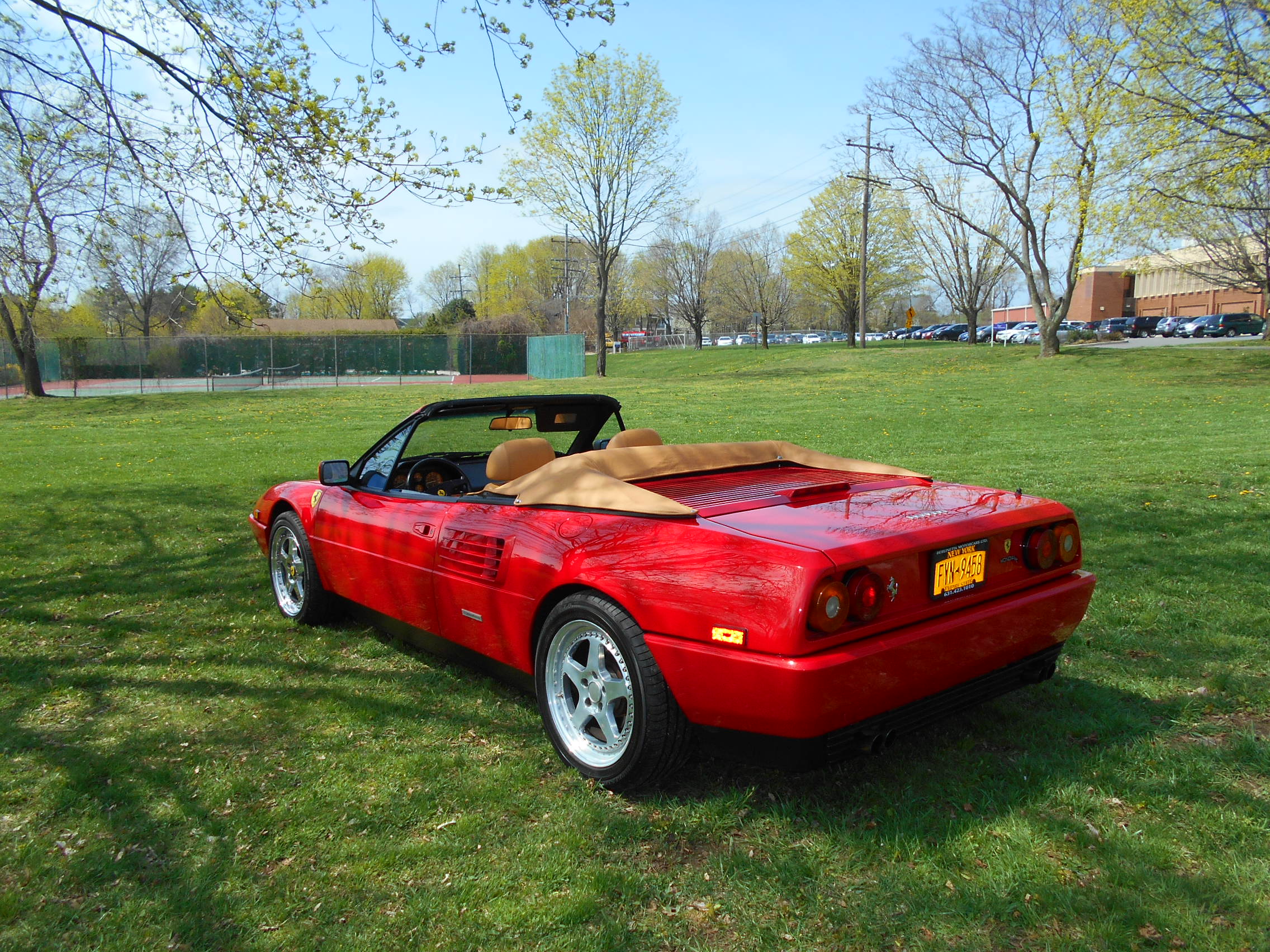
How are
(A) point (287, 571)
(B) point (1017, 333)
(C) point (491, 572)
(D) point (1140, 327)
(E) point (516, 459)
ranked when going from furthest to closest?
(D) point (1140, 327), (B) point (1017, 333), (A) point (287, 571), (E) point (516, 459), (C) point (491, 572)

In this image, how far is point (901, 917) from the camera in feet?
7.75

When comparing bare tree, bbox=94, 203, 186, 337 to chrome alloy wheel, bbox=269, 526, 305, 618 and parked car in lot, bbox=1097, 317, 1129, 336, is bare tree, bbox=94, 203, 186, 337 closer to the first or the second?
chrome alloy wheel, bbox=269, 526, 305, 618

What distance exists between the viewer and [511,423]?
4906mm

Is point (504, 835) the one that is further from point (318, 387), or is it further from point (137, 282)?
point (318, 387)

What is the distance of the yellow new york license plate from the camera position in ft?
9.44

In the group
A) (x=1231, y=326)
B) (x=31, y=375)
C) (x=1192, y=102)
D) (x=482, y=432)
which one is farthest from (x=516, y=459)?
(x=1231, y=326)

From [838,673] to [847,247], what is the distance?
5344cm

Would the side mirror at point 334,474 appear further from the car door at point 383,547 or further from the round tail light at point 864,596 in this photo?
the round tail light at point 864,596

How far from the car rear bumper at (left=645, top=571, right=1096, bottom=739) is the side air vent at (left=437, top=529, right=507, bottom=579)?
0.90 m

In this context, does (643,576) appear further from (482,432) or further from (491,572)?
(482,432)

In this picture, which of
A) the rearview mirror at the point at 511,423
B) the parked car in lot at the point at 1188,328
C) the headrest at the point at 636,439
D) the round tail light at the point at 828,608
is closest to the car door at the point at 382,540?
the rearview mirror at the point at 511,423

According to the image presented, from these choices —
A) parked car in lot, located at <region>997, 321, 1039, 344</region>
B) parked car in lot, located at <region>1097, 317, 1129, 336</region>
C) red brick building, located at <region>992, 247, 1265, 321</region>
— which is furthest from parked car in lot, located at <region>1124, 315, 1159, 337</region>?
parked car in lot, located at <region>997, 321, 1039, 344</region>

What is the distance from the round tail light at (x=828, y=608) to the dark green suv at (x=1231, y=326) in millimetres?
61434

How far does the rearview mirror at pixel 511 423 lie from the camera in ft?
15.9
